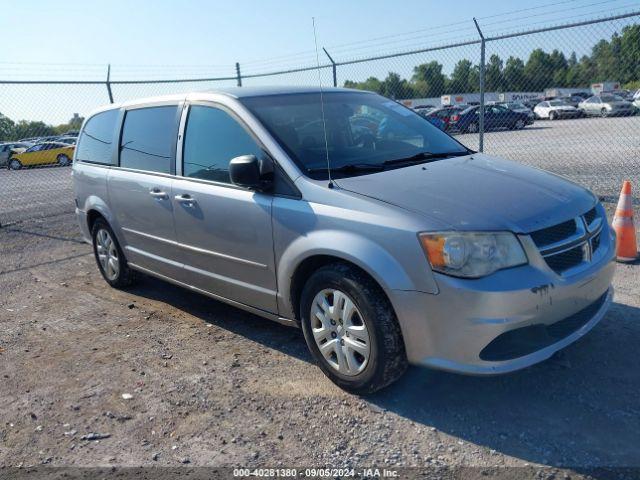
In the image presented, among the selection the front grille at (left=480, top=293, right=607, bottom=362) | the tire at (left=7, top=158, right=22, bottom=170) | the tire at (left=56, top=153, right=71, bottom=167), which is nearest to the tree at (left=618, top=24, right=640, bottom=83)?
the front grille at (left=480, top=293, right=607, bottom=362)

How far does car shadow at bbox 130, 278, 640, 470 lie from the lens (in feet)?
9.22

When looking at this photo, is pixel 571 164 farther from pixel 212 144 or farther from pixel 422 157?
pixel 212 144

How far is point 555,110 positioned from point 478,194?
35452mm

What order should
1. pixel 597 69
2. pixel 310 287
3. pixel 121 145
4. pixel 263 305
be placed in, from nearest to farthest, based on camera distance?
pixel 310 287 → pixel 263 305 → pixel 121 145 → pixel 597 69

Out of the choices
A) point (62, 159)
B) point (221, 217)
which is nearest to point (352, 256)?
point (221, 217)

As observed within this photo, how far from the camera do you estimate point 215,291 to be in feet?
14.1

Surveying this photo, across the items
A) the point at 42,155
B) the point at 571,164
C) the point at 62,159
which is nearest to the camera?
the point at 571,164

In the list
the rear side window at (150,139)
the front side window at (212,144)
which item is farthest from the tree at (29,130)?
the front side window at (212,144)

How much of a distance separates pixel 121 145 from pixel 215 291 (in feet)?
6.10

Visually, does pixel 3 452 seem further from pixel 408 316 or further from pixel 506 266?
pixel 506 266

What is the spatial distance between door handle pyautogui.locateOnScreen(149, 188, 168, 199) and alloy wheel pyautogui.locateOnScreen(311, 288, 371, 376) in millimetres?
1702

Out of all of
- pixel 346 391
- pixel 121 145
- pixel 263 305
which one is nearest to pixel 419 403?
pixel 346 391

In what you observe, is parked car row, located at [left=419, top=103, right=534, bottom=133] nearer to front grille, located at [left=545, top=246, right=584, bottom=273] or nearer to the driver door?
the driver door

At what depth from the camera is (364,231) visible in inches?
123
